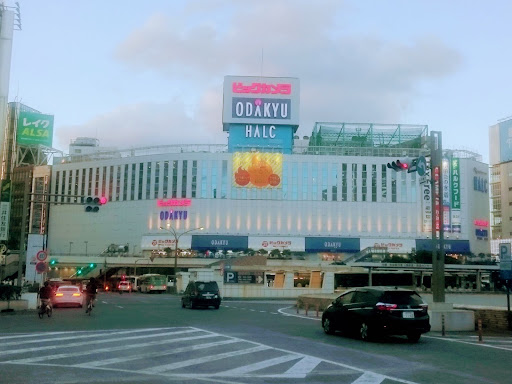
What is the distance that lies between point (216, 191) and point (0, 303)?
72841mm

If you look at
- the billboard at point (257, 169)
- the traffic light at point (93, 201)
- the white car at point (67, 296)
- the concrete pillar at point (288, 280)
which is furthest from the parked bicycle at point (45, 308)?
the billboard at point (257, 169)

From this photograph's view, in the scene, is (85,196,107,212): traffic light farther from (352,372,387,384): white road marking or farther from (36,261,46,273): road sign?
(352,372,387,384): white road marking

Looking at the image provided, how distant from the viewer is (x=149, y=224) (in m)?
105

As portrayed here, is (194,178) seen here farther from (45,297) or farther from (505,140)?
(45,297)

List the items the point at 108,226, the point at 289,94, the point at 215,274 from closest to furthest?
the point at 215,274, the point at 289,94, the point at 108,226

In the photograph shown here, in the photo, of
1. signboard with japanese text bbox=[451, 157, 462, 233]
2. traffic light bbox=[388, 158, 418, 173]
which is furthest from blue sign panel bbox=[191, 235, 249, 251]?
traffic light bbox=[388, 158, 418, 173]

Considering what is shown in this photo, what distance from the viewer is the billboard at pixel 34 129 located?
109 meters

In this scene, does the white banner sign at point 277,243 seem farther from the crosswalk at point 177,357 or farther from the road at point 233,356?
the crosswalk at point 177,357

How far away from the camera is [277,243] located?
3986 inches

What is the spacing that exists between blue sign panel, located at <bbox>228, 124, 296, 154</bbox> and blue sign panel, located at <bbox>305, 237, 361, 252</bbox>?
50.4ft

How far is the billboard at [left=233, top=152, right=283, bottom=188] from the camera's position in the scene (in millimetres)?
101125

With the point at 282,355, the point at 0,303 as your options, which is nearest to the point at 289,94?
the point at 0,303

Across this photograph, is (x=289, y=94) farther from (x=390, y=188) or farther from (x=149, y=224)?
(x=149, y=224)

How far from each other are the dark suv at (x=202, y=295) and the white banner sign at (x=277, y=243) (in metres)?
64.8
